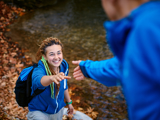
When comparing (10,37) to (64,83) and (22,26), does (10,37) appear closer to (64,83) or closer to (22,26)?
(22,26)

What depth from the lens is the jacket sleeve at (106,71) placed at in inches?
60.7

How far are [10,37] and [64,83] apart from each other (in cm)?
493

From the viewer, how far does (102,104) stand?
4133mm

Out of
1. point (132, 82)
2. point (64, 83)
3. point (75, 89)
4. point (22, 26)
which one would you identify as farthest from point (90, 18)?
point (132, 82)

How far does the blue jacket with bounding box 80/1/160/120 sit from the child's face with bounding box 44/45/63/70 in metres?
1.69

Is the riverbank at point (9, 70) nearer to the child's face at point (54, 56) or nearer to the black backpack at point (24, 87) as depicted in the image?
the black backpack at point (24, 87)

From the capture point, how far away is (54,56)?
2457mm

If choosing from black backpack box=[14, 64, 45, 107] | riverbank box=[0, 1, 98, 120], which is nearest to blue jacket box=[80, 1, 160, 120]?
black backpack box=[14, 64, 45, 107]

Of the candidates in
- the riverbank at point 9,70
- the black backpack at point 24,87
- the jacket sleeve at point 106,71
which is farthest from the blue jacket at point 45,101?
the riverbank at point 9,70

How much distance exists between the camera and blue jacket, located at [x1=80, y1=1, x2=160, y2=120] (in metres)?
0.66

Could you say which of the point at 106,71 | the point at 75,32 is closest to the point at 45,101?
the point at 106,71

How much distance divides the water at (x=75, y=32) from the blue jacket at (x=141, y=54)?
3254 mm

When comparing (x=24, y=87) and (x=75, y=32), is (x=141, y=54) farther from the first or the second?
(x=75, y=32)

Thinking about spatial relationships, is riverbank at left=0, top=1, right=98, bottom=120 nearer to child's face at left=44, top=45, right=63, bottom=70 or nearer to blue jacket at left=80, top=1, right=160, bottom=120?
child's face at left=44, top=45, right=63, bottom=70
